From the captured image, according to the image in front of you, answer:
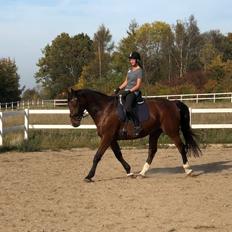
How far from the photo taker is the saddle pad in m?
10.4

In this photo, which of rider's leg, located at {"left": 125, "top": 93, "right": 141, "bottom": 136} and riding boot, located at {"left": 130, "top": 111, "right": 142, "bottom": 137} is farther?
riding boot, located at {"left": 130, "top": 111, "right": 142, "bottom": 137}

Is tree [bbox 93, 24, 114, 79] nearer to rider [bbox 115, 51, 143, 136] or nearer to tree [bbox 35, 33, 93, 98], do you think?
tree [bbox 35, 33, 93, 98]

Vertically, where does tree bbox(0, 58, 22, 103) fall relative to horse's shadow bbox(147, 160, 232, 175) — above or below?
above

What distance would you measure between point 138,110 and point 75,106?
127 cm

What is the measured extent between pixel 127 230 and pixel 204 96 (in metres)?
44.6

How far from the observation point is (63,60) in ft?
274

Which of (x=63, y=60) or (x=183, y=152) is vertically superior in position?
(x=63, y=60)

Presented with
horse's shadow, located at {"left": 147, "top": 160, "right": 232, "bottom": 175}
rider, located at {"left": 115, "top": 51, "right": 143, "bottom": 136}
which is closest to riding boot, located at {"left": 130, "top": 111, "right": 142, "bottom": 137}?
rider, located at {"left": 115, "top": 51, "right": 143, "bottom": 136}

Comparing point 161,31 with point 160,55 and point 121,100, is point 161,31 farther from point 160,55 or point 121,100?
point 121,100

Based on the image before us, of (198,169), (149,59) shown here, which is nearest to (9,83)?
(149,59)

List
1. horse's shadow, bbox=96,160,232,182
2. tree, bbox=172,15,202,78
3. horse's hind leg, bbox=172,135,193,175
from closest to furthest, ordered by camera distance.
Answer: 1. horse's hind leg, bbox=172,135,193,175
2. horse's shadow, bbox=96,160,232,182
3. tree, bbox=172,15,202,78

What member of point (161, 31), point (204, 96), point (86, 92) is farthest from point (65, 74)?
point (86, 92)

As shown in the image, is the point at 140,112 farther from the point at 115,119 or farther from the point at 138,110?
the point at 115,119

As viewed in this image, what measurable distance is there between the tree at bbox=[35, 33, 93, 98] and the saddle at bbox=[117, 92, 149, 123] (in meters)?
71.1
